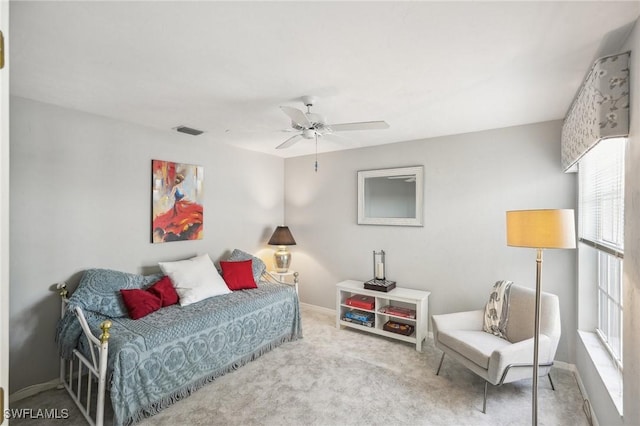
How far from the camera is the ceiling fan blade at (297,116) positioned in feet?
7.05

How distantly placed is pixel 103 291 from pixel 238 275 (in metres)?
1.31

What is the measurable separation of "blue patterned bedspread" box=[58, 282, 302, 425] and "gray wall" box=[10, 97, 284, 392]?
319mm

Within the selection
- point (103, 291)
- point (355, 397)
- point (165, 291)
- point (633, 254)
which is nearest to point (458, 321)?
point (355, 397)

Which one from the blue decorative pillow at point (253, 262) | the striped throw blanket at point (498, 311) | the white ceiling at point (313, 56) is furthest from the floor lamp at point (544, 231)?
the blue decorative pillow at point (253, 262)

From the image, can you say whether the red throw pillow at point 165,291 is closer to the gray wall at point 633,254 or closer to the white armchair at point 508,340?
the white armchair at point 508,340

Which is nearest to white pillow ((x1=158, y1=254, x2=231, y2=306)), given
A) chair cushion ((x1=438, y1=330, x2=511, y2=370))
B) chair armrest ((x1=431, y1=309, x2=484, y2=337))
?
chair armrest ((x1=431, y1=309, x2=484, y2=337))

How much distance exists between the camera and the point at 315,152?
15.1 ft

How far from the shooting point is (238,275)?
11.7 feet

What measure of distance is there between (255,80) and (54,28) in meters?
1.08

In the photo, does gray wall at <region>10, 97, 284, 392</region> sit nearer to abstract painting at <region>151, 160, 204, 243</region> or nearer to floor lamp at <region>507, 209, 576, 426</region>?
abstract painting at <region>151, 160, 204, 243</region>

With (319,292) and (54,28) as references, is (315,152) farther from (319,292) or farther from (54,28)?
(54,28)

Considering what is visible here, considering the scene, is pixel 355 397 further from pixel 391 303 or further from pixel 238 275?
pixel 238 275

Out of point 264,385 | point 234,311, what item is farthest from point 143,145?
point 264,385

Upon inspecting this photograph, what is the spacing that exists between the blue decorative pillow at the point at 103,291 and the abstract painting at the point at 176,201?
62 cm
